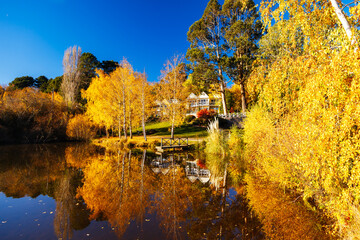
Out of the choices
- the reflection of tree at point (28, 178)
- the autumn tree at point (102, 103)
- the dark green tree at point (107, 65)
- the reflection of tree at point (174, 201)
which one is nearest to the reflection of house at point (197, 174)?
the reflection of tree at point (174, 201)

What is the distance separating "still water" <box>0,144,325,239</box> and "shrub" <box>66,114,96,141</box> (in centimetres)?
1827

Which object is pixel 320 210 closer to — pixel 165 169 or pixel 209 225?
pixel 209 225

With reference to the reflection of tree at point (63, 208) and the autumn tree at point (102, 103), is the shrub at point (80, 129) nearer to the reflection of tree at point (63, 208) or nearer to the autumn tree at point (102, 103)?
the autumn tree at point (102, 103)

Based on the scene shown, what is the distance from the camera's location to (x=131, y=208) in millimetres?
6402

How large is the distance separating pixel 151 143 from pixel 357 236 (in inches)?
745

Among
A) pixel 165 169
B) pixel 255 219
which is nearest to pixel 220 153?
pixel 165 169

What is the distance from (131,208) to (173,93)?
17781 millimetres

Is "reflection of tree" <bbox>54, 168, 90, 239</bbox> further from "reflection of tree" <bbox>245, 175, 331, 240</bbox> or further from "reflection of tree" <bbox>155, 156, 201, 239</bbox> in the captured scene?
"reflection of tree" <bbox>245, 175, 331, 240</bbox>

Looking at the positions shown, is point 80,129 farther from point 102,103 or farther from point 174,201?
point 174,201

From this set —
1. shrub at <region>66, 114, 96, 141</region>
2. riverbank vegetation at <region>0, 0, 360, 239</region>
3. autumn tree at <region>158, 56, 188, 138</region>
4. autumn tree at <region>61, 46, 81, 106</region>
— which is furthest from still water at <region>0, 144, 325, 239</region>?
autumn tree at <region>61, 46, 81, 106</region>

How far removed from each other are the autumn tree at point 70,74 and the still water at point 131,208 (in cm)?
2771

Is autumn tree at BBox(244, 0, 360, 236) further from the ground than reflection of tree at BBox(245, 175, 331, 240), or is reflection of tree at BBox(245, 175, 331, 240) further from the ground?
autumn tree at BBox(244, 0, 360, 236)

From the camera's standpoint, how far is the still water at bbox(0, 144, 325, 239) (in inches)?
197

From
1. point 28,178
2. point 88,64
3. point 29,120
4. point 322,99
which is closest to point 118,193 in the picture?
point 28,178
